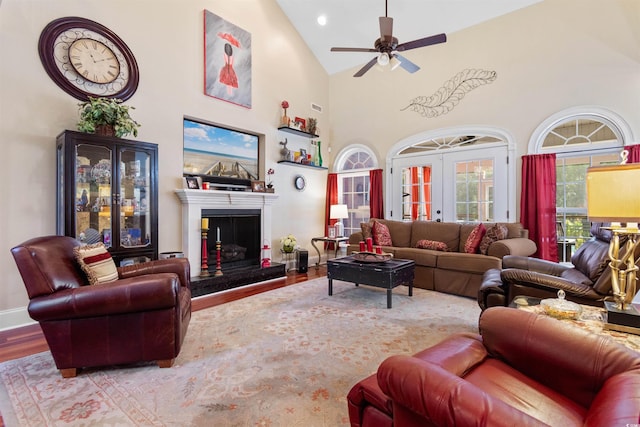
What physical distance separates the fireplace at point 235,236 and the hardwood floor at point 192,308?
605 millimetres

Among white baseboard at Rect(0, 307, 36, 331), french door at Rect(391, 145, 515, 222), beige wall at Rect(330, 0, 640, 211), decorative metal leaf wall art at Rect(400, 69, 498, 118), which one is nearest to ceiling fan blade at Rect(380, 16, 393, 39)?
beige wall at Rect(330, 0, 640, 211)

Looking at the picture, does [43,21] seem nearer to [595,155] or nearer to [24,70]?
[24,70]

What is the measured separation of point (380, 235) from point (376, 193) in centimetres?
131

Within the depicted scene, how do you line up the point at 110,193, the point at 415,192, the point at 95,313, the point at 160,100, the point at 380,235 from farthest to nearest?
the point at 415,192 → the point at 380,235 → the point at 160,100 → the point at 110,193 → the point at 95,313

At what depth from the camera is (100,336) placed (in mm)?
2088

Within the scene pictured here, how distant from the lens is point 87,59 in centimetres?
350

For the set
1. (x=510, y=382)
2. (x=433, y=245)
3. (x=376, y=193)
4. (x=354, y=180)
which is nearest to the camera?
(x=510, y=382)

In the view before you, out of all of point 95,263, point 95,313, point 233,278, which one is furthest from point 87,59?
point 233,278

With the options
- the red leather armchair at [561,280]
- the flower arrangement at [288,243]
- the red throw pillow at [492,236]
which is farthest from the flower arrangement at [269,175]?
the red leather armchair at [561,280]

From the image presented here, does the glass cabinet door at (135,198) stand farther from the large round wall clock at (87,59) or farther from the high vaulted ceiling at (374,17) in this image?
the high vaulted ceiling at (374,17)

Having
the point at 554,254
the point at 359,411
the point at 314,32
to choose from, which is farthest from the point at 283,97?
the point at 359,411

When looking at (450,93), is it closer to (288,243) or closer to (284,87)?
(284,87)

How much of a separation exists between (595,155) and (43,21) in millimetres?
6828

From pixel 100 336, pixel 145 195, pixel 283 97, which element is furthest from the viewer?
A: pixel 283 97
